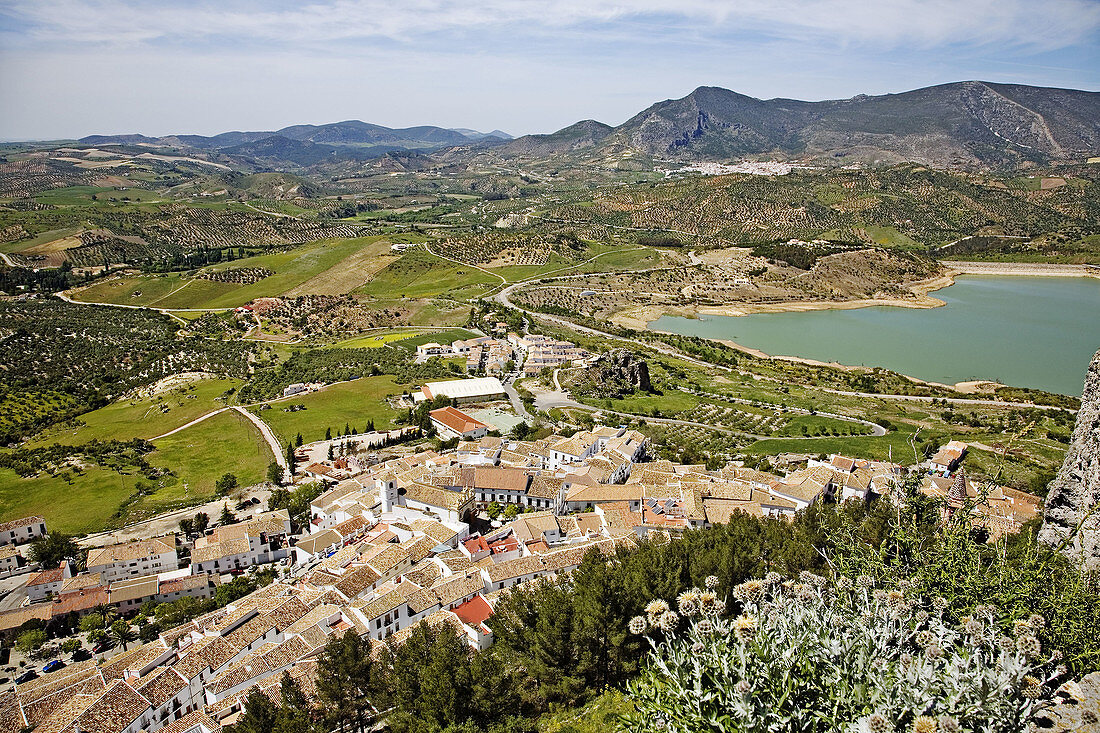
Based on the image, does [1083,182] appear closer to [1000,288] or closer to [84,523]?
[1000,288]

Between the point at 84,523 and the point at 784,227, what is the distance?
110 meters

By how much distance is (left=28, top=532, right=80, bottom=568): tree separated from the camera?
24606 mm

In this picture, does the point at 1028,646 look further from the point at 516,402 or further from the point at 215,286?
the point at 215,286

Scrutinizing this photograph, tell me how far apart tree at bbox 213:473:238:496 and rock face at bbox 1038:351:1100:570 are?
31.4 meters

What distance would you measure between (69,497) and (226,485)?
7.64m

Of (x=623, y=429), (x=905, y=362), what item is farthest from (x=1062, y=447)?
(x=905, y=362)

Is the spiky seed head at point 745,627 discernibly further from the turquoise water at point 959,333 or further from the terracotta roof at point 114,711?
the turquoise water at point 959,333

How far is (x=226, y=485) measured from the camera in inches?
1233

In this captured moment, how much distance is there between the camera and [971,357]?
5603cm

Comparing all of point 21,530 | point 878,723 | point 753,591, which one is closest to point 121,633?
point 21,530

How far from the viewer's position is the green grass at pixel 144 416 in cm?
4025

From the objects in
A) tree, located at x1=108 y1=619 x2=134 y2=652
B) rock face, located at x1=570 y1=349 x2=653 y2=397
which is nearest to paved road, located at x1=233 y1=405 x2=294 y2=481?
tree, located at x1=108 y1=619 x2=134 y2=652

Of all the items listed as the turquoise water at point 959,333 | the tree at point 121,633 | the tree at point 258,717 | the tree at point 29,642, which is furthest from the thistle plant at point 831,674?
the turquoise water at point 959,333

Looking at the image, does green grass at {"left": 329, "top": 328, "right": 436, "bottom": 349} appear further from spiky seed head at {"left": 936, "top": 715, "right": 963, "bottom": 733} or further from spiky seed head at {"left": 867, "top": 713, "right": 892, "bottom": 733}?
spiky seed head at {"left": 936, "top": 715, "right": 963, "bottom": 733}
